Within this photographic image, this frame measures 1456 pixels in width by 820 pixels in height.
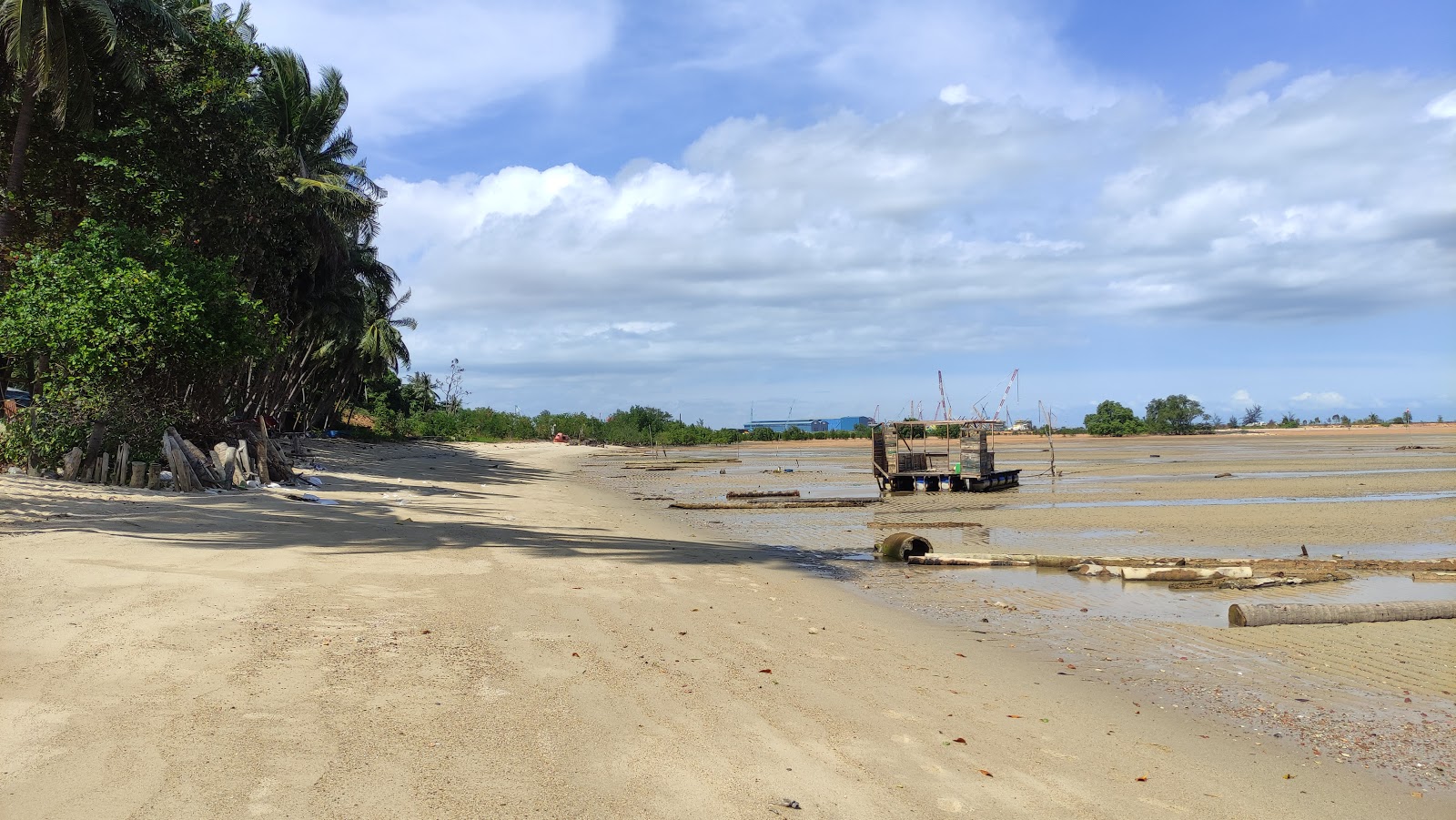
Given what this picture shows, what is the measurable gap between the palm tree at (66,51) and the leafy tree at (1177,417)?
3741 inches

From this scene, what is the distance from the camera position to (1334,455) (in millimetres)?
46594

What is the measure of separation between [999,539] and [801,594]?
804 cm

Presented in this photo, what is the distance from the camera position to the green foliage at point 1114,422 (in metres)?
92.2

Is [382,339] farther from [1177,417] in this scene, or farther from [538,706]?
[1177,417]

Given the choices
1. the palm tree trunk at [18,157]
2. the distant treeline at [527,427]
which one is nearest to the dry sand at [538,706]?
the palm tree trunk at [18,157]

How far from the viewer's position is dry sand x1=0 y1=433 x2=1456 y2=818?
3.65m

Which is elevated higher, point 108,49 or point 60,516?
point 108,49

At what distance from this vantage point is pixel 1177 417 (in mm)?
92062

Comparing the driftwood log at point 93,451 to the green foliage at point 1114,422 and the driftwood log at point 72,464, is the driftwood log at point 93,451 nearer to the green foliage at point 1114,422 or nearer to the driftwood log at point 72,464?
the driftwood log at point 72,464

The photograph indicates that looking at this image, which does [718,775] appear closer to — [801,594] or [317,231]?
[801,594]

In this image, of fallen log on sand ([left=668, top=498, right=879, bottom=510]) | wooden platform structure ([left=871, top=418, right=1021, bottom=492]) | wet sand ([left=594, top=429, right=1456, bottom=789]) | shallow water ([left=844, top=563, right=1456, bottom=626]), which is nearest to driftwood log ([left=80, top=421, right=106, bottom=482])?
wet sand ([left=594, top=429, right=1456, bottom=789])

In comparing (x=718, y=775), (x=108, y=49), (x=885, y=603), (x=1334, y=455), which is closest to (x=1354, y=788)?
(x=718, y=775)

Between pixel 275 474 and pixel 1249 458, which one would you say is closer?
pixel 275 474

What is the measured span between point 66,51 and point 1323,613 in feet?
68.0
